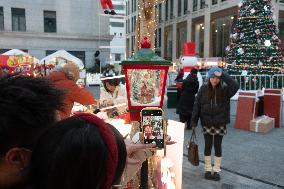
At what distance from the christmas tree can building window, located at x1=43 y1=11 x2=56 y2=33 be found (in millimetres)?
21316

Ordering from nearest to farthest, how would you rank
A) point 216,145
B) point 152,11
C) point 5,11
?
point 152,11 → point 216,145 → point 5,11

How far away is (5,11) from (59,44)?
5.74 meters

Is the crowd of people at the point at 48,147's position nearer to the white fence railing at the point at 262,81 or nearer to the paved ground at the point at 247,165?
the paved ground at the point at 247,165

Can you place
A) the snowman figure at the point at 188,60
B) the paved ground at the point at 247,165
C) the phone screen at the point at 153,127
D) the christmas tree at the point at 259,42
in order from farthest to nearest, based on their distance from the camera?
1. the snowman figure at the point at 188,60
2. the christmas tree at the point at 259,42
3. the paved ground at the point at 247,165
4. the phone screen at the point at 153,127

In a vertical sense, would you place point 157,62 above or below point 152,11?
below

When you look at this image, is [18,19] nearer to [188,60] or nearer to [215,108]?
[188,60]

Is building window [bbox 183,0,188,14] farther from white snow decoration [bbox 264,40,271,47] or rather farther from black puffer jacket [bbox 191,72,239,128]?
black puffer jacket [bbox 191,72,239,128]

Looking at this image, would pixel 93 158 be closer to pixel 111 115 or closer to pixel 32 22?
pixel 111 115

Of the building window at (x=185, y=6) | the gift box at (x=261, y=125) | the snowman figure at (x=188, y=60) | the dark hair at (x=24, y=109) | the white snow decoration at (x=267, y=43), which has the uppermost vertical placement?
the building window at (x=185, y=6)

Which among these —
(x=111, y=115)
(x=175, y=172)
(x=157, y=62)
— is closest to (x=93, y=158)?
(x=157, y=62)

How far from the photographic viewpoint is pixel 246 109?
8133 mm

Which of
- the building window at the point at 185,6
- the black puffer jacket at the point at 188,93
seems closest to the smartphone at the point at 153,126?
the black puffer jacket at the point at 188,93

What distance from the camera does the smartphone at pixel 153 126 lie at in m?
1.91

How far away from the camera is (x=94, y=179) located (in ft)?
2.60
